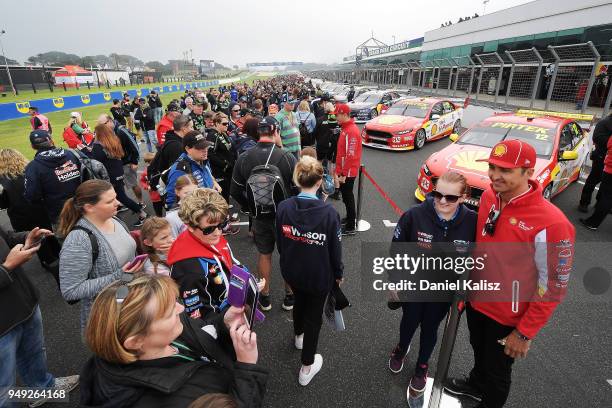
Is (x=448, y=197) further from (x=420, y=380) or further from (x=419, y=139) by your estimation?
(x=419, y=139)

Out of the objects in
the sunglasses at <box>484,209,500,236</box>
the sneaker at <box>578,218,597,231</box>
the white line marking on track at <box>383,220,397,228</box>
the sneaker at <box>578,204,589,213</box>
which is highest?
the sunglasses at <box>484,209,500,236</box>

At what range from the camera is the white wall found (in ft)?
49.7

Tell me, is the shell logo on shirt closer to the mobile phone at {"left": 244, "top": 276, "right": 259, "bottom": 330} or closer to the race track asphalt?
the race track asphalt

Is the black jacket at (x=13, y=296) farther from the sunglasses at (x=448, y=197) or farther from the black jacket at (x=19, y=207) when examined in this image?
the sunglasses at (x=448, y=197)

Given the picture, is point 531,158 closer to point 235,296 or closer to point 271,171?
point 235,296

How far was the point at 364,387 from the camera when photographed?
2.67m

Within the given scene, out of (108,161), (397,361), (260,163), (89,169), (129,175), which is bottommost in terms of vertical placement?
(397,361)

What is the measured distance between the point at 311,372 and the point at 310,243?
1.30m

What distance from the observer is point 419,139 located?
10.7 metres

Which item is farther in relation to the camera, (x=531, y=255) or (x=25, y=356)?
(x=25, y=356)

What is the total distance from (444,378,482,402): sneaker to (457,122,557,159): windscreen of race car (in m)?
4.61

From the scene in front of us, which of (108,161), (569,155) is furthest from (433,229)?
(108,161)

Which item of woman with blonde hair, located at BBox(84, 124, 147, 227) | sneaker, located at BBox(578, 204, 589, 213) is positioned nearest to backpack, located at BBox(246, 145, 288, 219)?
woman with blonde hair, located at BBox(84, 124, 147, 227)

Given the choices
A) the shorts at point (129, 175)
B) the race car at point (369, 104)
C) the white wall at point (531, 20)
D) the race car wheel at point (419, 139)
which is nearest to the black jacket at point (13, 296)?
the shorts at point (129, 175)
